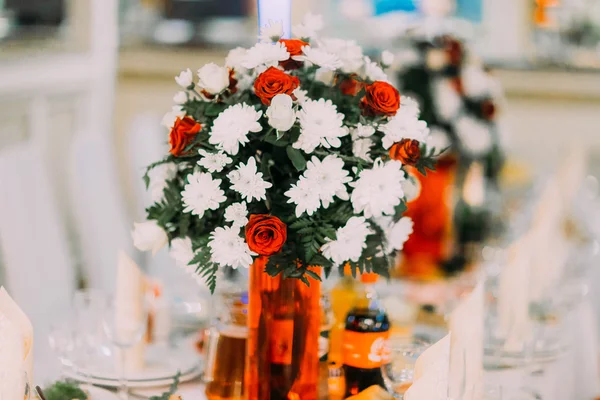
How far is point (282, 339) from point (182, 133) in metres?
0.37

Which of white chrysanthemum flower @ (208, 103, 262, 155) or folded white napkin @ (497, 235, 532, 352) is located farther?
folded white napkin @ (497, 235, 532, 352)

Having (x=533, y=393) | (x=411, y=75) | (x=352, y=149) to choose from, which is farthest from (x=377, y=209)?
(x=411, y=75)

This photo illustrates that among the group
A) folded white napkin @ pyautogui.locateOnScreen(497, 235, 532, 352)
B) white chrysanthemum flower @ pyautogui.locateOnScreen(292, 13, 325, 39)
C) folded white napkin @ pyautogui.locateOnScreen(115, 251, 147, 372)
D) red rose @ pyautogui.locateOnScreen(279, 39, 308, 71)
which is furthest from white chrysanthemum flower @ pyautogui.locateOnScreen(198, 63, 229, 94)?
folded white napkin @ pyautogui.locateOnScreen(497, 235, 532, 352)

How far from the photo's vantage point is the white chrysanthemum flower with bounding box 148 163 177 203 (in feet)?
4.81

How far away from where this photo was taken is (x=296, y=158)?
1300 millimetres

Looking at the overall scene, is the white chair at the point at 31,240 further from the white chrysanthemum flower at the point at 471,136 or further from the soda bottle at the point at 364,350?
the white chrysanthemum flower at the point at 471,136

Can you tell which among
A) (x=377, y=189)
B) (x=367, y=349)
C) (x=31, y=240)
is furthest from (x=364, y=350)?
(x=31, y=240)

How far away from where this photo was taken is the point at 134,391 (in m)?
1.54

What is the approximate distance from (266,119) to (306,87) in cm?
12

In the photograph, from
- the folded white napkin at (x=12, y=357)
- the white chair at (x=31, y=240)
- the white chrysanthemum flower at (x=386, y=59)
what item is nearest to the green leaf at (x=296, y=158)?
the white chrysanthemum flower at (x=386, y=59)

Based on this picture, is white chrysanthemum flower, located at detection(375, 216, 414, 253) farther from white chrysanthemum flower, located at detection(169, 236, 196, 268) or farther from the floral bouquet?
white chrysanthemum flower, located at detection(169, 236, 196, 268)

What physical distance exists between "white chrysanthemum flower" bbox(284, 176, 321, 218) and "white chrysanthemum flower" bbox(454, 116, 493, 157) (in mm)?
1564

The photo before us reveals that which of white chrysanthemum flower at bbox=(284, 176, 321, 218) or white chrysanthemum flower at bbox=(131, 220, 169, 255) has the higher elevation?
white chrysanthemum flower at bbox=(284, 176, 321, 218)

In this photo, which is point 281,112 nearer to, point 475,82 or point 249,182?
point 249,182
